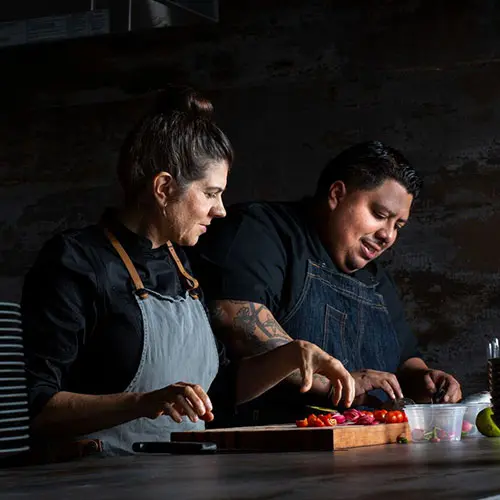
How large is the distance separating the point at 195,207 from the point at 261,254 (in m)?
0.70

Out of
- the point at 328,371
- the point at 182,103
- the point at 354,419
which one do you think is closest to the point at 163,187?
the point at 182,103

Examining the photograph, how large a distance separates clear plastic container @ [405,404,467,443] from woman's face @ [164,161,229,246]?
0.74 meters

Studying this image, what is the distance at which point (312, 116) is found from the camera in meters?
5.00

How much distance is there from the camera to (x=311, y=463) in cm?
177

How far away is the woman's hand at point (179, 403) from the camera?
6.64ft

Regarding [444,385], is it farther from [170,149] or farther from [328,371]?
[170,149]

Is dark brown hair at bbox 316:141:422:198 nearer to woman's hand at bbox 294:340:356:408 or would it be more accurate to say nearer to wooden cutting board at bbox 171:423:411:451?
woman's hand at bbox 294:340:356:408

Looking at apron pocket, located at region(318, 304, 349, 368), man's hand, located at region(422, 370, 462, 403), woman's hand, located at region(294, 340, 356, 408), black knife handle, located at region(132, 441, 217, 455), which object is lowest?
black knife handle, located at region(132, 441, 217, 455)

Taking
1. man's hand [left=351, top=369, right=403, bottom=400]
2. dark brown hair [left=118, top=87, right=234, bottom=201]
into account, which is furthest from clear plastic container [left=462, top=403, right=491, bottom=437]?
dark brown hair [left=118, top=87, right=234, bottom=201]

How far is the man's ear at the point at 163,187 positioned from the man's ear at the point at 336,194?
109 centimetres

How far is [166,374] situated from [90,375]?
19 centimetres

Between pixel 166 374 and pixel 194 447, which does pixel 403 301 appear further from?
pixel 194 447

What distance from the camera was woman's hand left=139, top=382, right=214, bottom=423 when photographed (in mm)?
2025

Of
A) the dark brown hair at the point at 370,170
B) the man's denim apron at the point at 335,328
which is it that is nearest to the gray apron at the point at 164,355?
the man's denim apron at the point at 335,328
